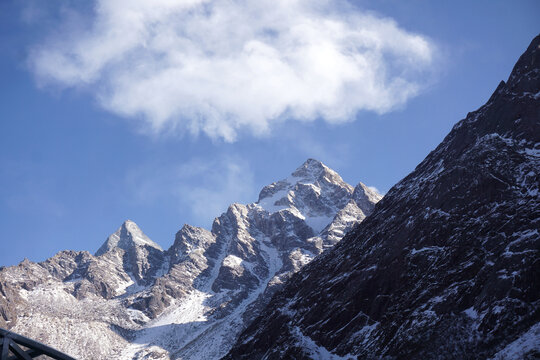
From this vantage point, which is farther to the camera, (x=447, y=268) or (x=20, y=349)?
(x=447, y=268)

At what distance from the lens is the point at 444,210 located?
96.6 m

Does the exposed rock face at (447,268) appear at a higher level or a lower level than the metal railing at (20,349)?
higher

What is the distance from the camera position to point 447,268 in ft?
267

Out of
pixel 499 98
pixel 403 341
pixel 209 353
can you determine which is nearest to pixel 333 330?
pixel 403 341

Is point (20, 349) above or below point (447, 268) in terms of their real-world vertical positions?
below

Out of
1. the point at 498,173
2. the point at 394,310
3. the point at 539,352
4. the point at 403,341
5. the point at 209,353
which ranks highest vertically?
the point at 209,353

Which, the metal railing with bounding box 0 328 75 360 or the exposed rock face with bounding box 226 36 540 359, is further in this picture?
the exposed rock face with bounding box 226 36 540 359

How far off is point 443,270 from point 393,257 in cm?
1595

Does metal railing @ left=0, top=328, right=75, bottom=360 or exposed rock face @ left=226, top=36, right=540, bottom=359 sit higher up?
exposed rock face @ left=226, top=36, right=540, bottom=359

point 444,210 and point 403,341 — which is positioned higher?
point 444,210

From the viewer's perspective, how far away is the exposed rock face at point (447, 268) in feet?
210

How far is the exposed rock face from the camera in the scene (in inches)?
2520

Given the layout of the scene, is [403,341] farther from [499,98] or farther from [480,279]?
[499,98]

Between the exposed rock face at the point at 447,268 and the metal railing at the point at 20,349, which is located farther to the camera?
the exposed rock face at the point at 447,268
